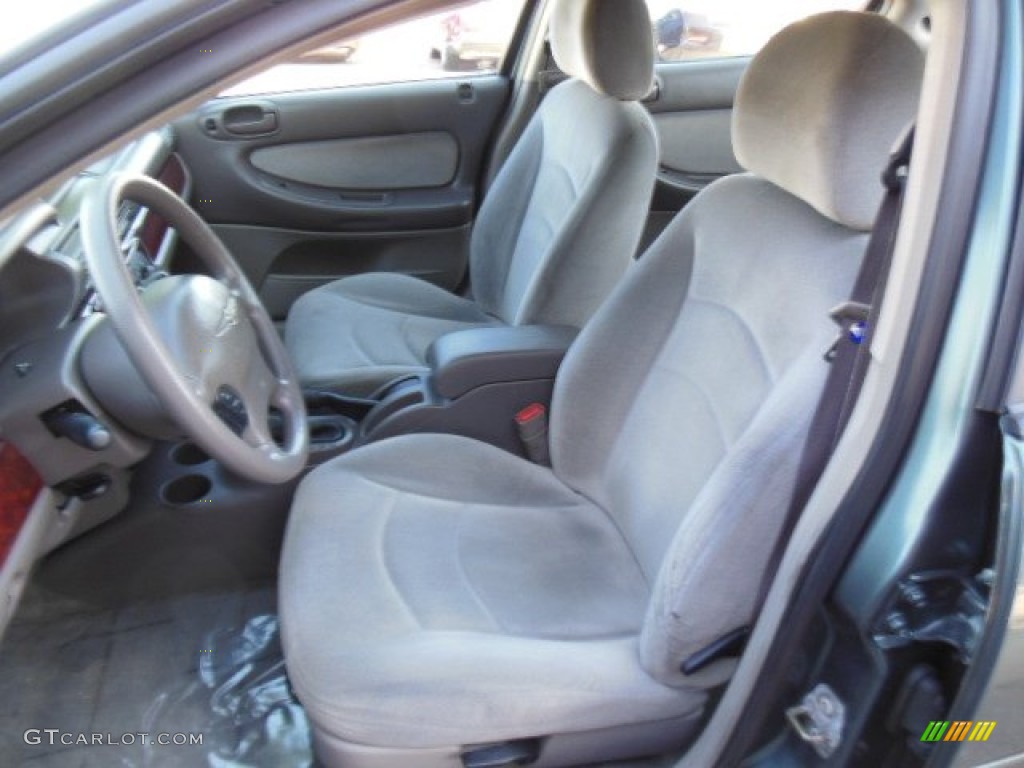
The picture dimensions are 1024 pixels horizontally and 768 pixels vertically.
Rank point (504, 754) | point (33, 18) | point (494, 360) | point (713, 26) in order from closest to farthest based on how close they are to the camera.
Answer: point (33, 18) → point (504, 754) → point (494, 360) → point (713, 26)

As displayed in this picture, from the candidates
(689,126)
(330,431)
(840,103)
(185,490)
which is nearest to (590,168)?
(330,431)

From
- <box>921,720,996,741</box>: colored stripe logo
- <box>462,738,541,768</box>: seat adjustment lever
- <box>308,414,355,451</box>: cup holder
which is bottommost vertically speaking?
<box>462,738,541,768</box>: seat adjustment lever

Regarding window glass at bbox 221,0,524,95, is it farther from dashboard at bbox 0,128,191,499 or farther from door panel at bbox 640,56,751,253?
dashboard at bbox 0,128,191,499

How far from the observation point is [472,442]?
1663 millimetres

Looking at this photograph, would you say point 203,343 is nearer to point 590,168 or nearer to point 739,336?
point 739,336

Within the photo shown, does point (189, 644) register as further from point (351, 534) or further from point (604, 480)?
point (604, 480)

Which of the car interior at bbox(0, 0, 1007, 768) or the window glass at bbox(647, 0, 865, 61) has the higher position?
the window glass at bbox(647, 0, 865, 61)

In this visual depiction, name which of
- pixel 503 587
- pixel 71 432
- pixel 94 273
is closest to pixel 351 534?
pixel 503 587

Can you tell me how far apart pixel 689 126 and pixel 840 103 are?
1900mm

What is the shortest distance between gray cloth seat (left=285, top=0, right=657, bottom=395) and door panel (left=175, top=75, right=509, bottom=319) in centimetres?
34

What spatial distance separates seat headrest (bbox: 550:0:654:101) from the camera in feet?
5.48

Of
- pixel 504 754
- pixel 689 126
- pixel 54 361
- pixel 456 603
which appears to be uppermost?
pixel 54 361

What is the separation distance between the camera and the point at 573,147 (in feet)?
6.44

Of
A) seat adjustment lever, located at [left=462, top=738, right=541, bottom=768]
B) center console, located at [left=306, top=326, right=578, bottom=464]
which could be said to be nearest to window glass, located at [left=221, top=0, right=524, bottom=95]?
center console, located at [left=306, top=326, right=578, bottom=464]
